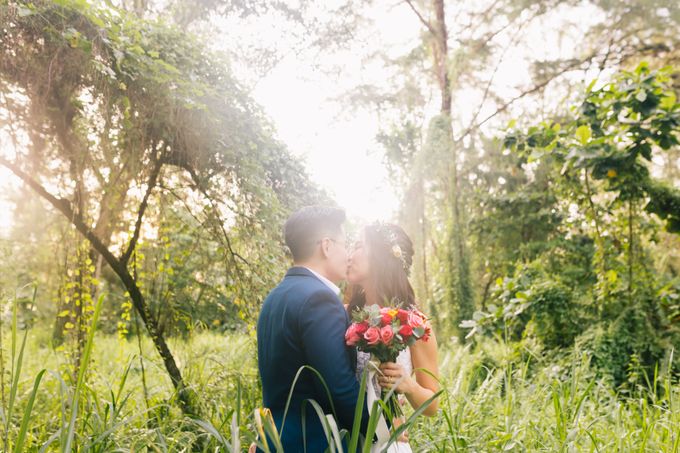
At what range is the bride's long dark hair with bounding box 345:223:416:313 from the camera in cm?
296

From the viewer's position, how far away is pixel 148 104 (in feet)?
11.6

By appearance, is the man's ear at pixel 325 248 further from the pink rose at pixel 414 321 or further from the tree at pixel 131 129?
the tree at pixel 131 129

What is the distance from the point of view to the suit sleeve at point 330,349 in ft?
5.34

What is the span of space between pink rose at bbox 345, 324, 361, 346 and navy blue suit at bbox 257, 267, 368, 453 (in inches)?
1.0

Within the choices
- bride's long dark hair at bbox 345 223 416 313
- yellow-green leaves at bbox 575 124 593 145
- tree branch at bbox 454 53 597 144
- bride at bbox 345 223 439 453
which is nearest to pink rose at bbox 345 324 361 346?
bride at bbox 345 223 439 453

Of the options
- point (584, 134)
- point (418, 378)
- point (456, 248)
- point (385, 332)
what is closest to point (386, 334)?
point (385, 332)

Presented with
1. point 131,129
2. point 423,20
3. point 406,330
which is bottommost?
point 406,330

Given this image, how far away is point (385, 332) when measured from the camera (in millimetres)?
1827

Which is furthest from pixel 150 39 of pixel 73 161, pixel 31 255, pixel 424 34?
pixel 424 34

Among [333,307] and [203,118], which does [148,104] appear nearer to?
[203,118]

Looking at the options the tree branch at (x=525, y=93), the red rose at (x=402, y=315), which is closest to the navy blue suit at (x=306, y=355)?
the red rose at (x=402, y=315)

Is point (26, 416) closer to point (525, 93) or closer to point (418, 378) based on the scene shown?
point (418, 378)

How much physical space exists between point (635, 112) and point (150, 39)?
4.06 m

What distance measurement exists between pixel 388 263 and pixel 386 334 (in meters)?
1.20
